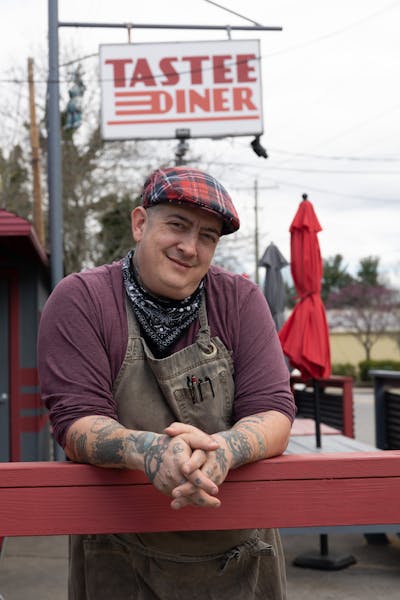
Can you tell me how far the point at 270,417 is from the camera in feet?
6.05

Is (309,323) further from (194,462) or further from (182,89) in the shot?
(182,89)

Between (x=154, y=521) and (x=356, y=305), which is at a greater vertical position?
(x=154, y=521)

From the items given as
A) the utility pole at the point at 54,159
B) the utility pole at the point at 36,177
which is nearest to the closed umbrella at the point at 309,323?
the utility pole at the point at 54,159

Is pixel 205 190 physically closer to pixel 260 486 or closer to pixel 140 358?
pixel 140 358

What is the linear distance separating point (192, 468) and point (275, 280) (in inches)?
305

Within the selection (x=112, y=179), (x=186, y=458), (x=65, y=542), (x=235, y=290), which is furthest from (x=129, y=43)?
(x=112, y=179)

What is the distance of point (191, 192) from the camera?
186cm

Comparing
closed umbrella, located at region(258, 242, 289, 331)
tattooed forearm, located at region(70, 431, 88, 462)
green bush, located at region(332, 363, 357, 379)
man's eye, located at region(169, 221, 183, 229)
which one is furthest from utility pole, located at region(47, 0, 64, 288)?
green bush, located at region(332, 363, 357, 379)

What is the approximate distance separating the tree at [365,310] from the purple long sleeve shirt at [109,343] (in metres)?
49.2

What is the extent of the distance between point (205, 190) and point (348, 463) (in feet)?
2.44

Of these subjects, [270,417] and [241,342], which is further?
[241,342]

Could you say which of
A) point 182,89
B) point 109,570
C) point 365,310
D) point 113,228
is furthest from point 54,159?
point 365,310

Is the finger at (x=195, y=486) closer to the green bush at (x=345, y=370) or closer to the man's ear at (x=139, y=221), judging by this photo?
the man's ear at (x=139, y=221)

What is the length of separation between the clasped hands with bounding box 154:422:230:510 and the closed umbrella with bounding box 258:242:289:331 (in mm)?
7411
